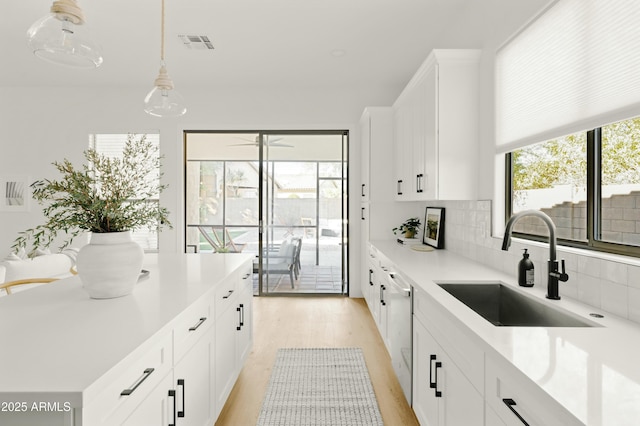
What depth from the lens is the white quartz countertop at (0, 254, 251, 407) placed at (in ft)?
2.77

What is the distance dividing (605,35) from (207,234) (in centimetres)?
557

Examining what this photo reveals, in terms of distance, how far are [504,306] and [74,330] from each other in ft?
6.42

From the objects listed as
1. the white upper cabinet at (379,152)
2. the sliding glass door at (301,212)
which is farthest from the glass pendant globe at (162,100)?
the sliding glass door at (301,212)

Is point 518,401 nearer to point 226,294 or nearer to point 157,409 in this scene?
point 157,409

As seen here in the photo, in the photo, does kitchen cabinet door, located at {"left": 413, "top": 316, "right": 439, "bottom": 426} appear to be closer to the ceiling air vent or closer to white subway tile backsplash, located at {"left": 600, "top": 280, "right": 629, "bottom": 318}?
white subway tile backsplash, located at {"left": 600, "top": 280, "right": 629, "bottom": 318}

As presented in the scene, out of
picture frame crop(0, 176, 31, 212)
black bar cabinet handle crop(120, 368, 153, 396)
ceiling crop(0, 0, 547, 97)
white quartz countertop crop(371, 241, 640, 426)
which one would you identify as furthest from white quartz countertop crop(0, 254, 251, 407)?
picture frame crop(0, 176, 31, 212)

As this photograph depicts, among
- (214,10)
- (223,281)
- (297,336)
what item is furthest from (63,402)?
(214,10)

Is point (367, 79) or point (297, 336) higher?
point (367, 79)

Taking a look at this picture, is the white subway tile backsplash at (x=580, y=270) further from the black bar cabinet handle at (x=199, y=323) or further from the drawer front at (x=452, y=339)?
the black bar cabinet handle at (x=199, y=323)

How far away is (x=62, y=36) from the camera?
1.57 metres

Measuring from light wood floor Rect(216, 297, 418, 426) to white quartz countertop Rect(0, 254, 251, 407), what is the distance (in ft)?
3.19

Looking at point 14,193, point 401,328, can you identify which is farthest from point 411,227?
point 14,193

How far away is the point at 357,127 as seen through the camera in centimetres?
493

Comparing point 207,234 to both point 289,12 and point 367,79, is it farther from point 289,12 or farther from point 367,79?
point 289,12
